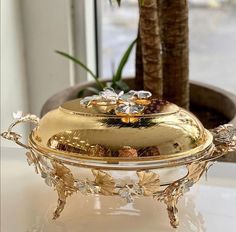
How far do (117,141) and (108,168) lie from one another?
2cm

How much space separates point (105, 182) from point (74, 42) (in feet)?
1.67

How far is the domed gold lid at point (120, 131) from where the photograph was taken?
0.38 meters

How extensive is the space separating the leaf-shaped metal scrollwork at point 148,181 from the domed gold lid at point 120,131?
1cm

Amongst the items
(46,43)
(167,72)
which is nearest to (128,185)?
(167,72)

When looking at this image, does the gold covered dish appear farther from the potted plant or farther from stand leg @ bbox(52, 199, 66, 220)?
the potted plant

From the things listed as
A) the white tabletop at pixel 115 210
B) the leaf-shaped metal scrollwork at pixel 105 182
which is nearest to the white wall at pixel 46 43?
the white tabletop at pixel 115 210

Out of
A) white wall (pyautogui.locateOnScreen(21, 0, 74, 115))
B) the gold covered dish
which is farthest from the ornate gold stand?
white wall (pyautogui.locateOnScreen(21, 0, 74, 115))

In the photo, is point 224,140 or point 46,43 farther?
point 46,43

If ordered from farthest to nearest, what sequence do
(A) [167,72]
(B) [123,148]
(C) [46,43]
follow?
(C) [46,43], (A) [167,72], (B) [123,148]

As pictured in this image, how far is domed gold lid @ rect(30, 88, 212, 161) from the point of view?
379 millimetres

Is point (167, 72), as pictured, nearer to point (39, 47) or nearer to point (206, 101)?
point (206, 101)

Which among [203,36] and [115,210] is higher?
[203,36]

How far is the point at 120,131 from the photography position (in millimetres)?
390

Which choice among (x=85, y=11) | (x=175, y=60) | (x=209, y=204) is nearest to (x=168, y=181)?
(x=209, y=204)
